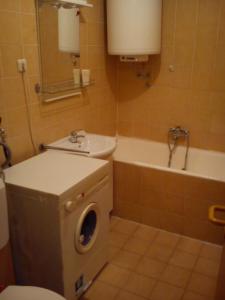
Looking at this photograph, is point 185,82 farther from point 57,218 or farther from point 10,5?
point 57,218

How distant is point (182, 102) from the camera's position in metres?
3.04

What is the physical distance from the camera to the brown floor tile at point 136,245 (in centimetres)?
239

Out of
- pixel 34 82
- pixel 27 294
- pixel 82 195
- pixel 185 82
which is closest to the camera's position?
pixel 27 294

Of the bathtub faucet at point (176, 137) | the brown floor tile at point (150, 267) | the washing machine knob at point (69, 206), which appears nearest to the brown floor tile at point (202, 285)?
the brown floor tile at point (150, 267)

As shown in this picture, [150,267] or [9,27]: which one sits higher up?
[9,27]

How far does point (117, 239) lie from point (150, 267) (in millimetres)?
414

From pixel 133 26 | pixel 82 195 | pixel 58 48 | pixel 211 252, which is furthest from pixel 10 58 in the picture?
pixel 211 252

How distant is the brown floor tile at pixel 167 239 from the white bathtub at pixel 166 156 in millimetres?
629

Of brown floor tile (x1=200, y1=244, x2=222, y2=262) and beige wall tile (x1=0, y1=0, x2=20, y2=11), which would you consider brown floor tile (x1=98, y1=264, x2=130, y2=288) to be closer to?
brown floor tile (x1=200, y1=244, x2=222, y2=262)

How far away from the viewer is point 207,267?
2209 mm

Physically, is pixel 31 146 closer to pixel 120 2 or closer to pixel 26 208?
pixel 26 208

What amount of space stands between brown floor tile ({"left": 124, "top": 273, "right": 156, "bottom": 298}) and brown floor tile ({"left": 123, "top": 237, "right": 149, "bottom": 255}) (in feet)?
→ 0.87

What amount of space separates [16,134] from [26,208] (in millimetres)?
604

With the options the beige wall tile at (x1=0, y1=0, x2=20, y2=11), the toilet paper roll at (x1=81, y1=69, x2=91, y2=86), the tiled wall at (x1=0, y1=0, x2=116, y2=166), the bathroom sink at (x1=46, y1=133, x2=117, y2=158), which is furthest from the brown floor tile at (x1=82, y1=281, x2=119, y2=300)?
the beige wall tile at (x1=0, y1=0, x2=20, y2=11)
